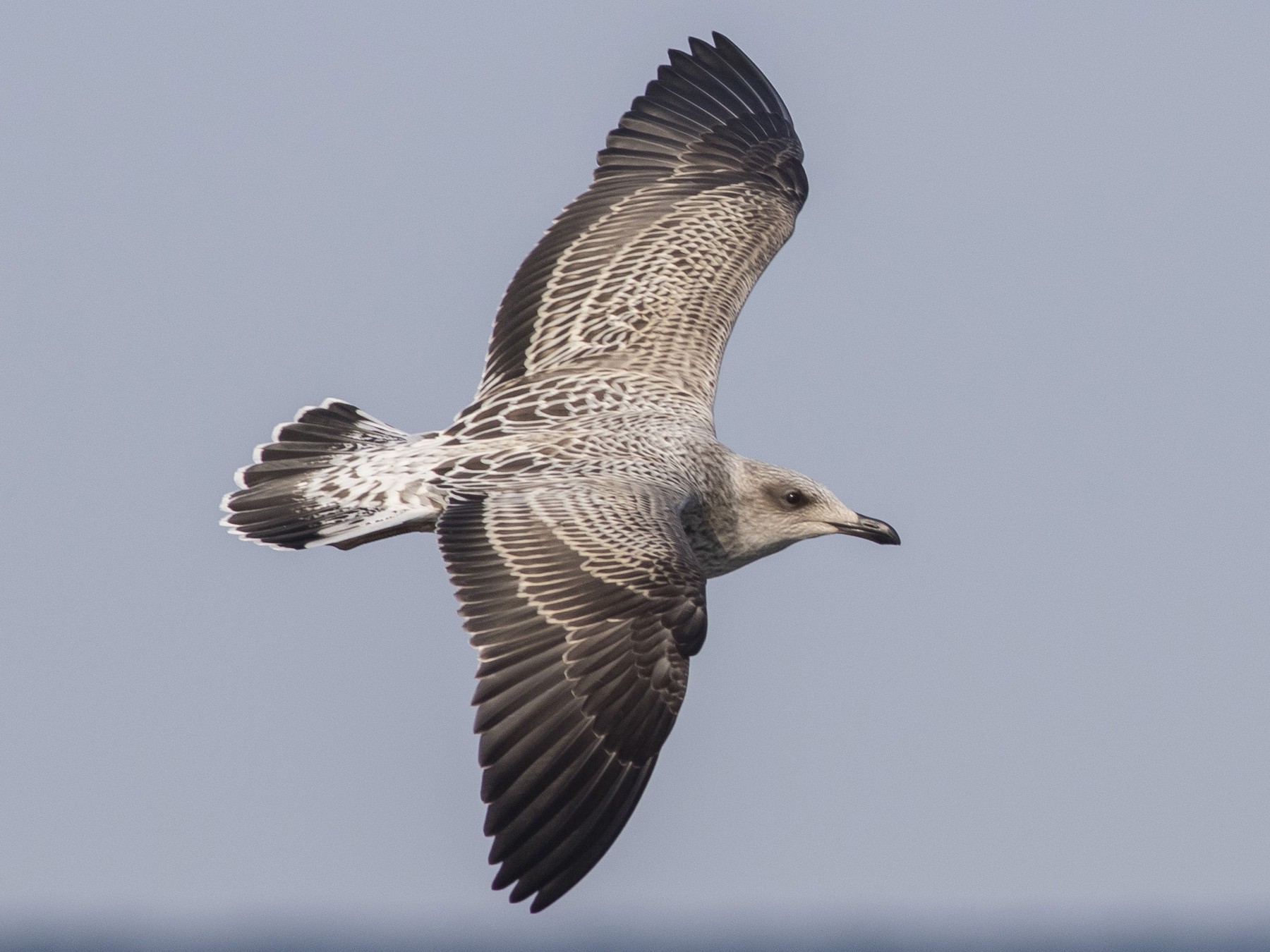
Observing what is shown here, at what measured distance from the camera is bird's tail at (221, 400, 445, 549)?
460 inches

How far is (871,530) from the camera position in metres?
12.8

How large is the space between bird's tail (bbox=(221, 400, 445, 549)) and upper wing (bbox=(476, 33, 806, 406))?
933mm

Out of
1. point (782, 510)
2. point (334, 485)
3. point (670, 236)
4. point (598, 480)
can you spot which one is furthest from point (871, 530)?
point (334, 485)

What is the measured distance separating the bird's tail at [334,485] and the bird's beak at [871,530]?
7.91ft

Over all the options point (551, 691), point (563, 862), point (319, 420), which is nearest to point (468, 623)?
point (551, 691)

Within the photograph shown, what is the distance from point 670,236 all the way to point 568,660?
4.84 m

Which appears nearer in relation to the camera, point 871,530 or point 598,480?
point 598,480

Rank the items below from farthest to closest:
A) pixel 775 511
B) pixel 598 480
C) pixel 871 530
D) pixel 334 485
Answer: pixel 871 530, pixel 775 511, pixel 334 485, pixel 598 480

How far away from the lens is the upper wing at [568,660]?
9.80 metres

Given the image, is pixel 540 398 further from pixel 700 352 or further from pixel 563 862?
pixel 563 862

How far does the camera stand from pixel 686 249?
1432cm

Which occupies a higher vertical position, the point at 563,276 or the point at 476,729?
the point at 563,276

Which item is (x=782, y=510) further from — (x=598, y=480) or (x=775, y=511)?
(x=598, y=480)

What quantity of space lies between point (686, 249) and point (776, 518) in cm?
248
